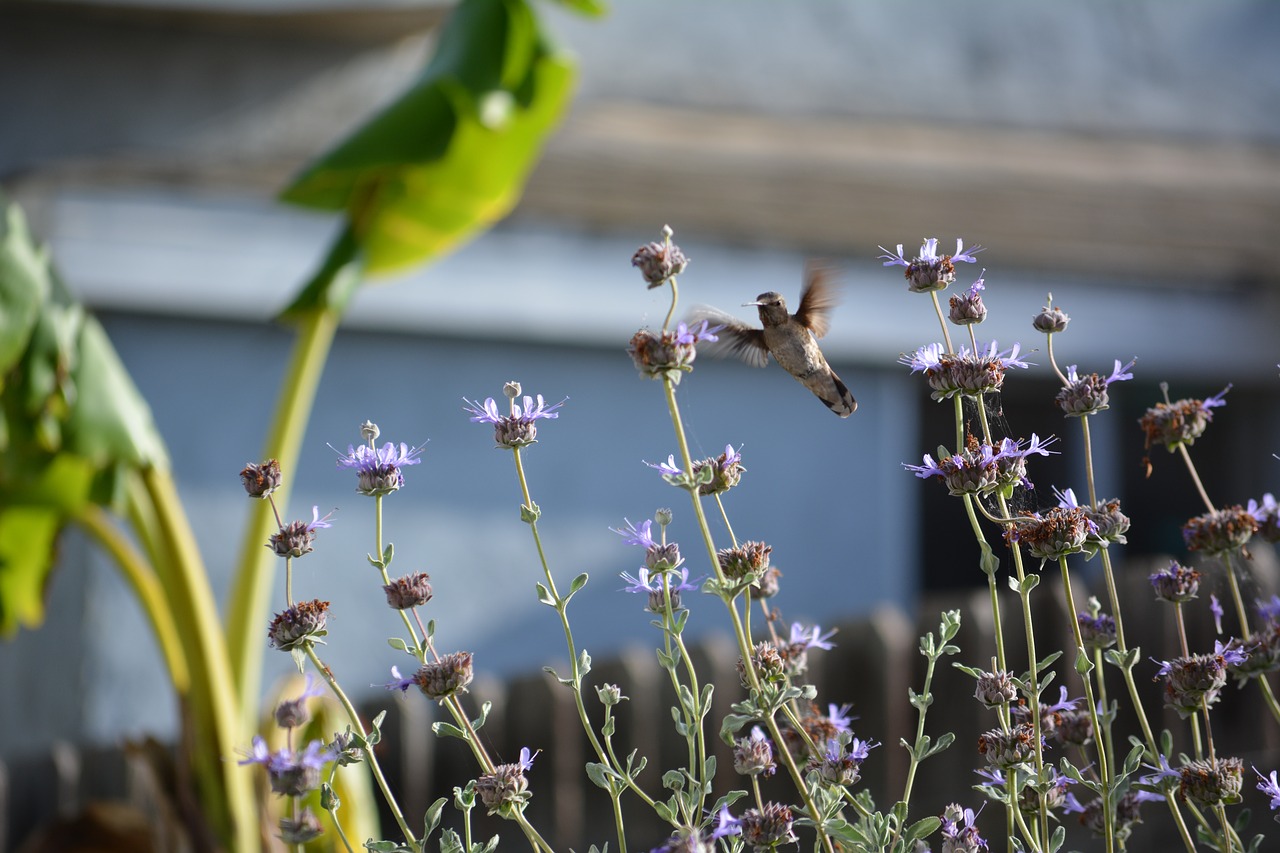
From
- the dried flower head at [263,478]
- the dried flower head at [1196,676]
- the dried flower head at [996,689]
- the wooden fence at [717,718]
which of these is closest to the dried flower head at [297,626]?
the dried flower head at [263,478]

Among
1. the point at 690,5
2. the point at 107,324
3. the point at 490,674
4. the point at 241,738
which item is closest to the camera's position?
the point at 241,738

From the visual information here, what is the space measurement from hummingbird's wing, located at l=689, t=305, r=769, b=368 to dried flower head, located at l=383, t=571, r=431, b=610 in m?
0.30

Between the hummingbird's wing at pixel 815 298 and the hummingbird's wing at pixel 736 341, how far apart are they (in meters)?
0.04

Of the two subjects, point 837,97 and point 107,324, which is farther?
point 837,97

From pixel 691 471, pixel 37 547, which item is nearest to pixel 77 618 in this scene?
pixel 37 547

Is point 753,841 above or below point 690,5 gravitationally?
below

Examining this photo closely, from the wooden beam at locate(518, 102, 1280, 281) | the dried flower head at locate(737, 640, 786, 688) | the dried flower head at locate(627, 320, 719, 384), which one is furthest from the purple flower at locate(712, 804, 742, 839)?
the wooden beam at locate(518, 102, 1280, 281)

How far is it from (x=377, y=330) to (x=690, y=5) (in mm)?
2120

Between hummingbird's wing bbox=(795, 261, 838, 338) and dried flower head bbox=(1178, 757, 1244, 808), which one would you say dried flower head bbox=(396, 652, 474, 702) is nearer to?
hummingbird's wing bbox=(795, 261, 838, 338)

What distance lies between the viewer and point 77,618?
466 cm

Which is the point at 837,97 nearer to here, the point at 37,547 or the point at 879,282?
the point at 879,282

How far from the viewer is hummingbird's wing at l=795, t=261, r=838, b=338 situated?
1.24 m

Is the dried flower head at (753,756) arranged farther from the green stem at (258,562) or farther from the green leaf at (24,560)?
the green leaf at (24,560)

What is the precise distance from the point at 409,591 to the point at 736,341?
0.39 metres
